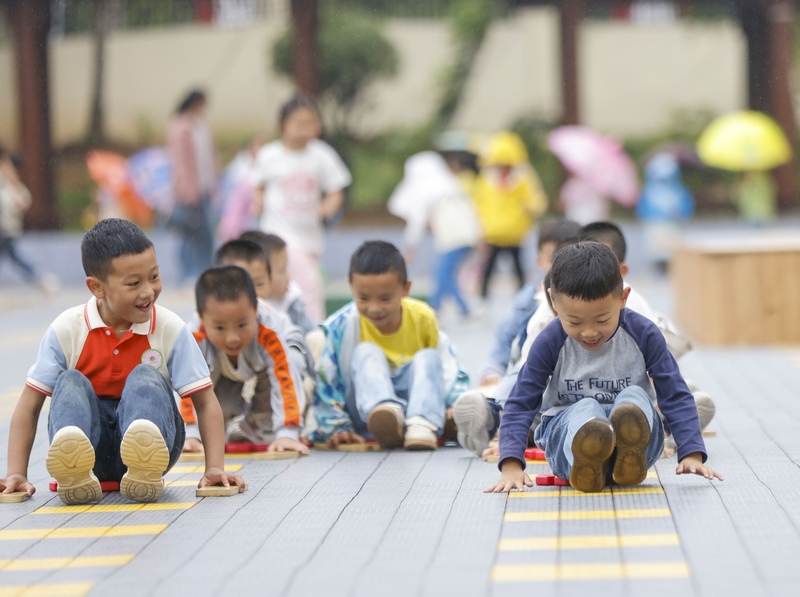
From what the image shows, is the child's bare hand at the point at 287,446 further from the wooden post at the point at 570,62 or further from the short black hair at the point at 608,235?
the wooden post at the point at 570,62

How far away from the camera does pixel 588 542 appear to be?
12.0 ft

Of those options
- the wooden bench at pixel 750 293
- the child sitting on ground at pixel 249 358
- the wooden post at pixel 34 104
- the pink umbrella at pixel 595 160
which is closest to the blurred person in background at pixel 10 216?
the wooden post at pixel 34 104

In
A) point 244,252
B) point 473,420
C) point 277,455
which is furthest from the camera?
point 244,252

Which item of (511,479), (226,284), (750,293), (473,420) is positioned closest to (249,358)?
(226,284)

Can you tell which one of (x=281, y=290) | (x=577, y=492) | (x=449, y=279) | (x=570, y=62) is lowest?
(x=449, y=279)

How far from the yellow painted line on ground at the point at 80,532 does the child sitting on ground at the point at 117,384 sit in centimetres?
23

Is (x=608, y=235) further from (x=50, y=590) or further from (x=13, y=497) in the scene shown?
(x=50, y=590)

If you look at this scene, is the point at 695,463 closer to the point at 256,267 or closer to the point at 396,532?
the point at 396,532

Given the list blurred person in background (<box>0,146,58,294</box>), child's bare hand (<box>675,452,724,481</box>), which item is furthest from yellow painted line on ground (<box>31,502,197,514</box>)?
blurred person in background (<box>0,146,58,294</box>)

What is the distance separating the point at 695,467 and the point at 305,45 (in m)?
13.3

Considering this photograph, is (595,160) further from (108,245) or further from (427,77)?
(108,245)

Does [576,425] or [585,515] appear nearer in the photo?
[585,515]

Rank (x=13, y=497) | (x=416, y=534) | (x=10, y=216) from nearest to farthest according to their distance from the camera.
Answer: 1. (x=416, y=534)
2. (x=13, y=497)
3. (x=10, y=216)

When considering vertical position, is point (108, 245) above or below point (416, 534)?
above
